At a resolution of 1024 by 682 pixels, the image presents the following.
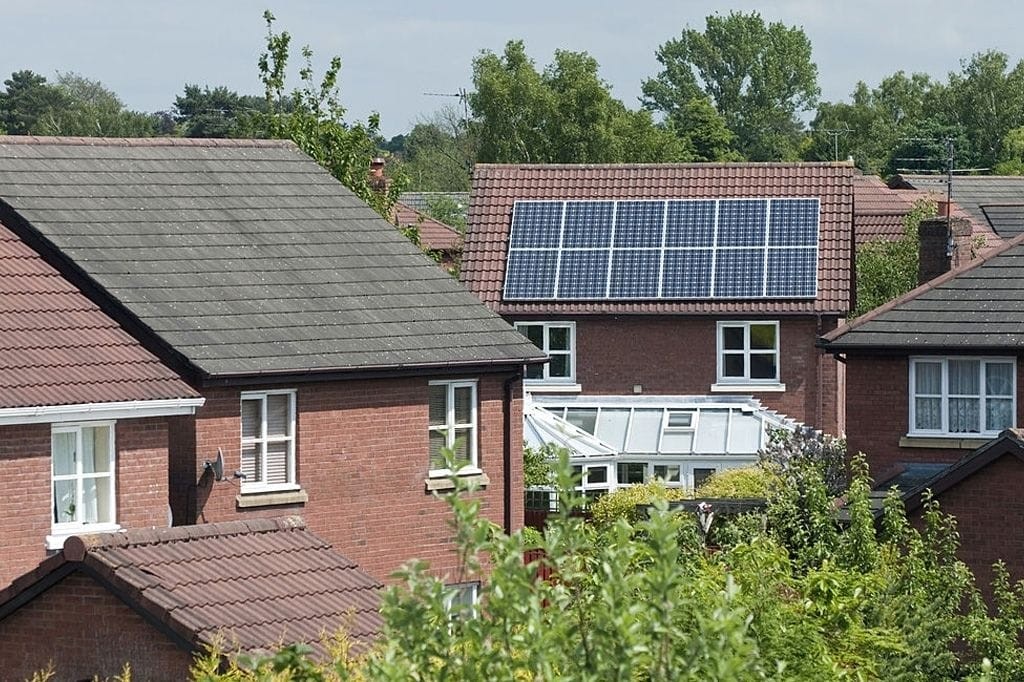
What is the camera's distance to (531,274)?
46.0 m

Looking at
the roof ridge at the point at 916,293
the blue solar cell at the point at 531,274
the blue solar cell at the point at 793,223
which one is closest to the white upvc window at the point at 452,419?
the roof ridge at the point at 916,293

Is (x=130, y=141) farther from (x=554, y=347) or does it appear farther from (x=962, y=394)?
(x=554, y=347)

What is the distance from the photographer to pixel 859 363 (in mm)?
33312

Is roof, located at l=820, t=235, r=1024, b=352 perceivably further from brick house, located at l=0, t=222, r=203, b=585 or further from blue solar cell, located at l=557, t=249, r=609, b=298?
blue solar cell, located at l=557, t=249, r=609, b=298

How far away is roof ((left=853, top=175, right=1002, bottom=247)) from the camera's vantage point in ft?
183

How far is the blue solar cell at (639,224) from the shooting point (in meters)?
46.7

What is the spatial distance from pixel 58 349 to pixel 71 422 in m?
1.35

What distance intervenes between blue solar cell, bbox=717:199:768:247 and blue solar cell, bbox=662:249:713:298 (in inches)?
24.3

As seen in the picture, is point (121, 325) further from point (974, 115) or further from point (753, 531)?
point (974, 115)

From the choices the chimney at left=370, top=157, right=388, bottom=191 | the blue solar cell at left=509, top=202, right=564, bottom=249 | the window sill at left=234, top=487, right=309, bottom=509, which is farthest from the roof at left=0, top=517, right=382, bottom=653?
the blue solar cell at left=509, top=202, right=564, bottom=249

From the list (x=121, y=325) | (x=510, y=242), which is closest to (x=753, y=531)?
(x=121, y=325)

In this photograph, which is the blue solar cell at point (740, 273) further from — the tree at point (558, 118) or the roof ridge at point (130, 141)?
the tree at point (558, 118)

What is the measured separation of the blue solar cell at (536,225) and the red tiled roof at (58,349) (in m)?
19.8

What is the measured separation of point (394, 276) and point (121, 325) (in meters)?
4.99
